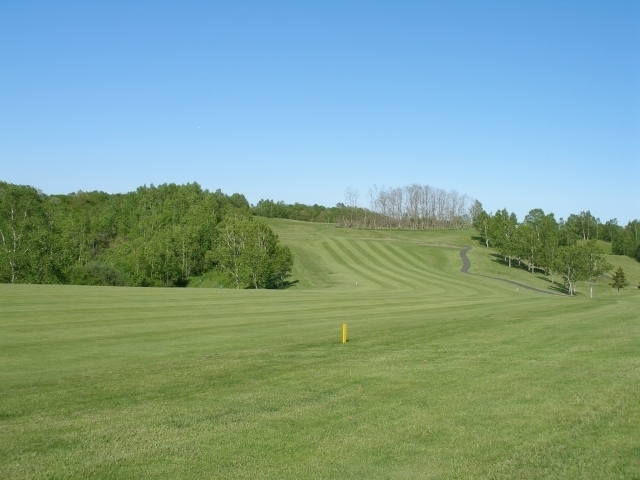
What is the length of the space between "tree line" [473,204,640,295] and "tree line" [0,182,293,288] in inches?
1780

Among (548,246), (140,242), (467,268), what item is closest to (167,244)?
(140,242)

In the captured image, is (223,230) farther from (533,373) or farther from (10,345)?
(533,373)

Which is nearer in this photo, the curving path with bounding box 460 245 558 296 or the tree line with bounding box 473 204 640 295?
the curving path with bounding box 460 245 558 296

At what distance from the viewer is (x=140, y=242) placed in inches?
4254

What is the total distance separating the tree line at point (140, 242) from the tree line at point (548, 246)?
45208mm

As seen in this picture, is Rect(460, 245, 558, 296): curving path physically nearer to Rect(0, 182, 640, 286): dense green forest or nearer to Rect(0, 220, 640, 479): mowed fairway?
Rect(0, 182, 640, 286): dense green forest

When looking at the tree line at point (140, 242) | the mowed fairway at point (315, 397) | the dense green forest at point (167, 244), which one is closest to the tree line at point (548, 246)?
the dense green forest at point (167, 244)

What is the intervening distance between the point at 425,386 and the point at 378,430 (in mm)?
3739

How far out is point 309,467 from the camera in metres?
8.16

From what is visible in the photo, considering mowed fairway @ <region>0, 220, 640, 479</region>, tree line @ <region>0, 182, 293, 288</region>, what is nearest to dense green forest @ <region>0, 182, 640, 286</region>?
tree line @ <region>0, 182, 293, 288</region>

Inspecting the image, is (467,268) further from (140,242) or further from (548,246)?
(140,242)

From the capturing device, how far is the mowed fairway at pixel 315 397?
8.39m

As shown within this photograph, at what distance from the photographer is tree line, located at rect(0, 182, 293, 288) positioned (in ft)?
254

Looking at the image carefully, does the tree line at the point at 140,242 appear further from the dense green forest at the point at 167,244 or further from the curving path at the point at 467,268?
the curving path at the point at 467,268
